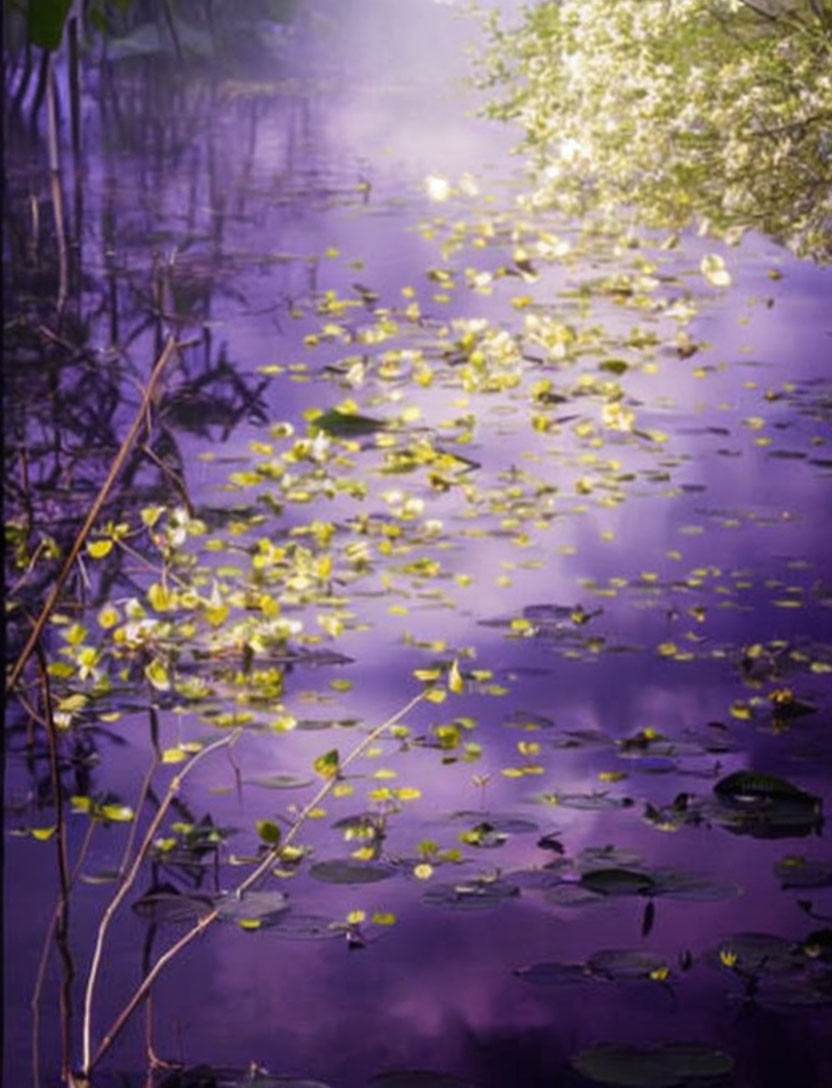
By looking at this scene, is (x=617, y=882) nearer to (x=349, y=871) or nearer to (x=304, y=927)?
(x=349, y=871)

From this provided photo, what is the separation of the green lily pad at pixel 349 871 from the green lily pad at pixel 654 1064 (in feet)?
3.76

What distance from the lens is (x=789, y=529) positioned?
10.2 metres

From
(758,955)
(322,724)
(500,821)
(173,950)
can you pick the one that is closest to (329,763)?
(173,950)

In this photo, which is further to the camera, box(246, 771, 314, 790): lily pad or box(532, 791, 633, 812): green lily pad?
box(246, 771, 314, 790): lily pad

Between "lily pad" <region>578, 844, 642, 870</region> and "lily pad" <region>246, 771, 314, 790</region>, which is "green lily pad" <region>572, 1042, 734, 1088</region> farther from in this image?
"lily pad" <region>246, 771, 314, 790</region>

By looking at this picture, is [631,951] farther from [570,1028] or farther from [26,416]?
[26,416]

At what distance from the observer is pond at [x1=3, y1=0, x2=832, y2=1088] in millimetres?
5137

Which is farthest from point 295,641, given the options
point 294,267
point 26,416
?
point 294,267

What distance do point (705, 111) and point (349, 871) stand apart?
294 inches

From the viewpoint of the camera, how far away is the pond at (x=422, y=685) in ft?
16.9

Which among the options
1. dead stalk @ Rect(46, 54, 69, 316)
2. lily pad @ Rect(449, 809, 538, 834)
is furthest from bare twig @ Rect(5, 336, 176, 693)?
dead stalk @ Rect(46, 54, 69, 316)

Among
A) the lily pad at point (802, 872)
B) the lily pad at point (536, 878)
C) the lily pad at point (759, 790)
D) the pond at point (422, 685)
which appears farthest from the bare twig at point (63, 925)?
the lily pad at point (759, 790)

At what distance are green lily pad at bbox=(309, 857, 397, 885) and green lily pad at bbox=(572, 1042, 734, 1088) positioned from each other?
3.76 feet

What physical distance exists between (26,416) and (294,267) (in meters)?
7.28
